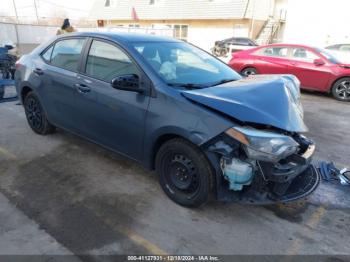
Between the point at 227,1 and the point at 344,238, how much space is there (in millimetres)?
22852

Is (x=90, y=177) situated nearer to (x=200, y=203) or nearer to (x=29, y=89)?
(x=200, y=203)

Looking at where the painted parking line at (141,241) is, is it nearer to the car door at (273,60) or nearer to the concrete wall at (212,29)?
the car door at (273,60)

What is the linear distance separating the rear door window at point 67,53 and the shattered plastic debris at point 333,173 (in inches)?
133

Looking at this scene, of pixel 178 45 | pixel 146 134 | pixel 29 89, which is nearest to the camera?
pixel 146 134

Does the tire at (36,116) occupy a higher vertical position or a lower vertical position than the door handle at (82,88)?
lower

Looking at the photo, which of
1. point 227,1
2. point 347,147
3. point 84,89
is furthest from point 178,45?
point 227,1

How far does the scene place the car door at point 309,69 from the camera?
847cm

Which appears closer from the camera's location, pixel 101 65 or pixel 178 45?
pixel 101 65

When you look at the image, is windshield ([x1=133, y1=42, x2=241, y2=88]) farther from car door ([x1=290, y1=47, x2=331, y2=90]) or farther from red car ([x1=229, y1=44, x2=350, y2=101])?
car door ([x1=290, y1=47, x2=331, y2=90])

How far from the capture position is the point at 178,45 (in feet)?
13.2

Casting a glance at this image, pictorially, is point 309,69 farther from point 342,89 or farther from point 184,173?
point 184,173

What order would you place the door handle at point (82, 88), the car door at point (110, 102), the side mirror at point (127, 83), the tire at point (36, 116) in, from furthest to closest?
the tire at point (36, 116) < the door handle at point (82, 88) < the car door at point (110, 102) < the side mirror at point (127, 83)

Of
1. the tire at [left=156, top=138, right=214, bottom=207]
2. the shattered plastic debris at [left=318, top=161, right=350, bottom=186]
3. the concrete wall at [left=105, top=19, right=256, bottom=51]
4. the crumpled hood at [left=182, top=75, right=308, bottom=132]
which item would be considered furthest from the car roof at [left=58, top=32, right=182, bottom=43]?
the concrete wall at [left=105, top=19, right=256, bottom=51]

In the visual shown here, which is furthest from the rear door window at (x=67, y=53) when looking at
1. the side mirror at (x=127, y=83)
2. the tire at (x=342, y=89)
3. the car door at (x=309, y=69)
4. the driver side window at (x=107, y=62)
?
the tire at (x=342, y=89)
